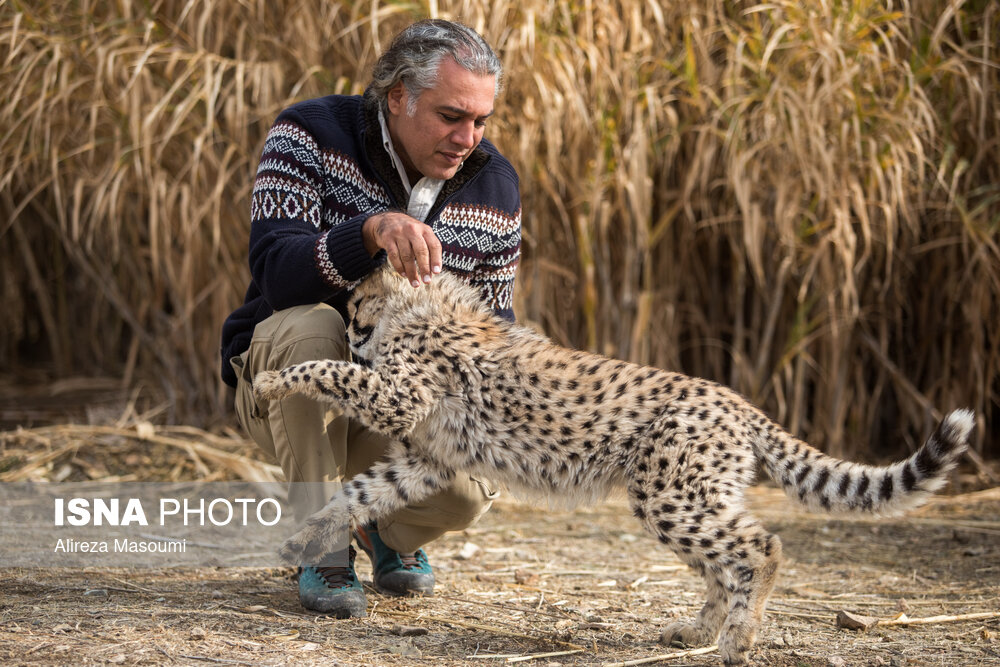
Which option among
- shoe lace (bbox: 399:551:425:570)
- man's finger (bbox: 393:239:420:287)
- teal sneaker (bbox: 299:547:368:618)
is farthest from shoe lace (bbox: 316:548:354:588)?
man's finger (bbox: 393:239:420:287)

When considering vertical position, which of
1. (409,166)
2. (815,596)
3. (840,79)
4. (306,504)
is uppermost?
(840,79)

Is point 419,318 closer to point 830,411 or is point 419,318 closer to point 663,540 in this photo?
point 663,540

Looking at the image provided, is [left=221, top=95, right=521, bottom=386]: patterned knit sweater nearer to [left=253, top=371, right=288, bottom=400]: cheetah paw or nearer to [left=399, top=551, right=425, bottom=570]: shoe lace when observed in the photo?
[left=253, top=371, right=288, bottom=400]: cheetah paw

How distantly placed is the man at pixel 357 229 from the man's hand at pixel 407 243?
18 millimetres

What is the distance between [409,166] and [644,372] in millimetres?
848

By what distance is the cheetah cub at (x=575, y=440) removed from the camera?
2324 mm

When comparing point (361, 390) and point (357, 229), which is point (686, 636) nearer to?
point (361, 390)

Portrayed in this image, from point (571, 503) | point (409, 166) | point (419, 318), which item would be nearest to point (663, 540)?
point (571, 503)

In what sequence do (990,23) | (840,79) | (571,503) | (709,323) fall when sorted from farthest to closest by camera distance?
1. (709,323)
2. (990,23)
3. (840,79)
4. (571,503)

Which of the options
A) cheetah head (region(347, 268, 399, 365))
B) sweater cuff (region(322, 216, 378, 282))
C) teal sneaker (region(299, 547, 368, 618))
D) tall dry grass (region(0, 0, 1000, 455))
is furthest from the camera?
tall dry grass (region(0, 0, 1000, 455))

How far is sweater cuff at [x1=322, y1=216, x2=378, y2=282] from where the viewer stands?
2.42 meters

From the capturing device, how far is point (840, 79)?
3.80m

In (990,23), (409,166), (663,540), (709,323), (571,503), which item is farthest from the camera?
(709,323)

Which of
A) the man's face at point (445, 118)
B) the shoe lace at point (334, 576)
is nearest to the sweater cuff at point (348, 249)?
the man's face at point (445, 118)
